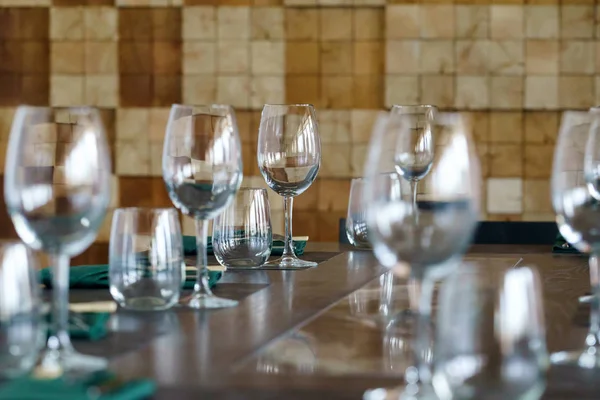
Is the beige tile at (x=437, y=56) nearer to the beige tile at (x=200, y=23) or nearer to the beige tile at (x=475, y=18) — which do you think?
the beige tile at (x=475, y=18)

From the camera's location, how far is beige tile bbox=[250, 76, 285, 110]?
137 inches

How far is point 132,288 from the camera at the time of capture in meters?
1.05

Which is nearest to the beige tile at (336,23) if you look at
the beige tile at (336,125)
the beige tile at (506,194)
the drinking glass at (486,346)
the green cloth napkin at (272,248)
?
the beige tile at (336,125)

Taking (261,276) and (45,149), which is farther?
(261,276)

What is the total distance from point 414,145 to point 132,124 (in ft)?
8.96

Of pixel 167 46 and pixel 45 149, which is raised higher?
pixel 167 46

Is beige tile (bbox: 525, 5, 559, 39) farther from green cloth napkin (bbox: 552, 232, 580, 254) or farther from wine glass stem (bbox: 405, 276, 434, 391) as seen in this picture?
wine glass stem (bbox: 405, 276, 434, 391)

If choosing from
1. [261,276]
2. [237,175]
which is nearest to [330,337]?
[237,175]

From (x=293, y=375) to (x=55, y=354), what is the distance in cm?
18

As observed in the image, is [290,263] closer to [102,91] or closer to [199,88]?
[199,88]

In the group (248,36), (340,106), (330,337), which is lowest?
(330,337)

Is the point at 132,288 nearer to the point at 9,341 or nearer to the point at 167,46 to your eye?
the point at 9,341

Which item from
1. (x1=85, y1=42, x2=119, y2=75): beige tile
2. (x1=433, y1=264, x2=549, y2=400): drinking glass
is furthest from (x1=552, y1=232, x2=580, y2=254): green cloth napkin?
(x1=85, y1=42, x2=119, y2=75): beige tile

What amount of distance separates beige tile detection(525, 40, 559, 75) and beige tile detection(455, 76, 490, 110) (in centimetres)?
16
